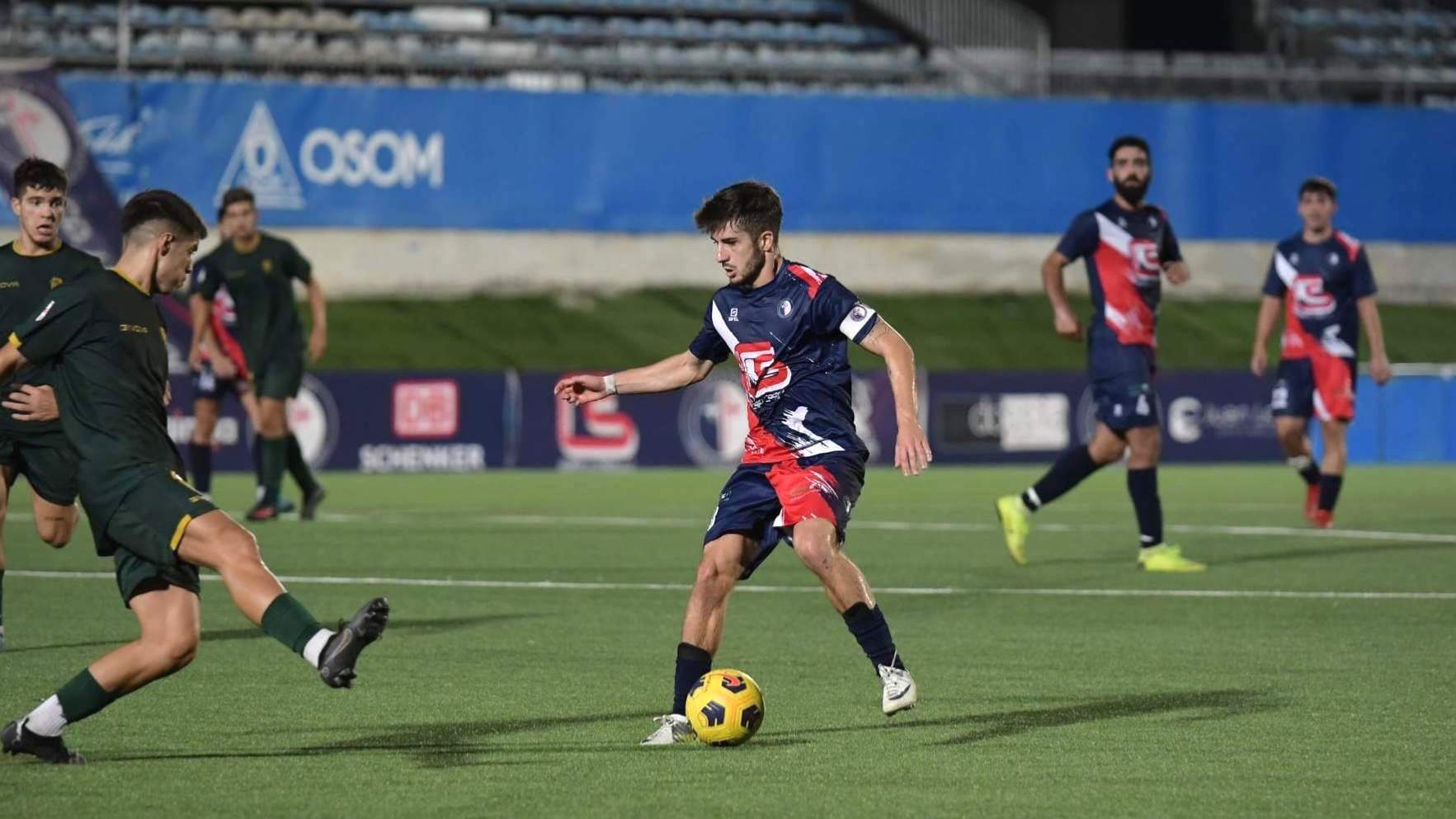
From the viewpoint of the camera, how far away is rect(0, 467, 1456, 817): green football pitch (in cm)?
565

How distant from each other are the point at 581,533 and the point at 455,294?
1789 centimetres

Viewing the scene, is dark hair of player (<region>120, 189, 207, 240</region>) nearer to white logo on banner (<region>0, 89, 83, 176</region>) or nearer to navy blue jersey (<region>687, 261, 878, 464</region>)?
navy blue jersey (<region>687, 261, 878, 464</region>)

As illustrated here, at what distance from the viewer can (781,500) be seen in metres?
6.84

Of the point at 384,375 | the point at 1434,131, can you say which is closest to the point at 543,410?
the point at 384,375

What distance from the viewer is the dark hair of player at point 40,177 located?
322 inches

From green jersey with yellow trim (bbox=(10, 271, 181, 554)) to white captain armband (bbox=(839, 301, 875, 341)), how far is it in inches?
83.6

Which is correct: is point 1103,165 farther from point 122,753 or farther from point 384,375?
point 122,753

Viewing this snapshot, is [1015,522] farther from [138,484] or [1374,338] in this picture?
[138,484]

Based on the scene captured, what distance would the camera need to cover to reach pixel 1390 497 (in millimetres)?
20188

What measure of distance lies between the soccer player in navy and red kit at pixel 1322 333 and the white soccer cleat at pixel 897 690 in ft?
30.3

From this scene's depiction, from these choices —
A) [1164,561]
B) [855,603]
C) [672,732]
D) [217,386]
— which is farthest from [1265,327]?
[672,732]

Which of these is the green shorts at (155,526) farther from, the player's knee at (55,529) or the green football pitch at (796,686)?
the player's knee at (55,529)

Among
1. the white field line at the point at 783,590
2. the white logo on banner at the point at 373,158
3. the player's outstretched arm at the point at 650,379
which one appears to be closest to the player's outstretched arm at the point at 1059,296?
the white field line at the point at 783,590

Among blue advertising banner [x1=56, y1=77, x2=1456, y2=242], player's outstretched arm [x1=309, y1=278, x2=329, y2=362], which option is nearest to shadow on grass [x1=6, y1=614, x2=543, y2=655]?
player's outstretched arm [x1=309, y1=278, x2=329, y2=362]
